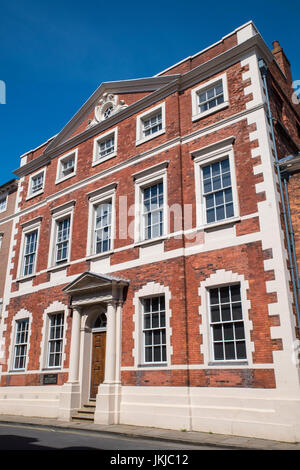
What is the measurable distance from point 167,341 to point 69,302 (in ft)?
16.5

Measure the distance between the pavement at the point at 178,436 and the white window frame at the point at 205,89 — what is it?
9900 millimetres

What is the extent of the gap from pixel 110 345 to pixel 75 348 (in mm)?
1872

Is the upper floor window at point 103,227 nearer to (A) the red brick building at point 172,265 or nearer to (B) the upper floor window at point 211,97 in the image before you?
(A) the red brick building at point 172,265

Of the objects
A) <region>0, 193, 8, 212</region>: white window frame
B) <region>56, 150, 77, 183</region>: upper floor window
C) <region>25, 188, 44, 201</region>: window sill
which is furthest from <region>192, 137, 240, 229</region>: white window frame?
<region>0, 193, 8, 212</region>: white window frame

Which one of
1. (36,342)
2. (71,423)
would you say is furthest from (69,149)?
(71,423)

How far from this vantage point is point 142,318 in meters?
12.7

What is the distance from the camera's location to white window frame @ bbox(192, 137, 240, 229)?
11672 millimetres

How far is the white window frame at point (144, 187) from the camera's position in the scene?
43.7 feet

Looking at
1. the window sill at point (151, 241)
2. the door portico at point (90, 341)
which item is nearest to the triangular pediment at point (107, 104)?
the window sill at point (151, 241)

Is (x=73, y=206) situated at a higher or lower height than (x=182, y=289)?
higher

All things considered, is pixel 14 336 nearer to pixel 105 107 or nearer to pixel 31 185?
pixel 31 185

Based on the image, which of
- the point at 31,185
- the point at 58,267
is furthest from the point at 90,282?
the point at 31,185

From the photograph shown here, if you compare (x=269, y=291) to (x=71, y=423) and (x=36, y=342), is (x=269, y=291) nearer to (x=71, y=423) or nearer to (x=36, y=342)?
(x=71, y=423)
